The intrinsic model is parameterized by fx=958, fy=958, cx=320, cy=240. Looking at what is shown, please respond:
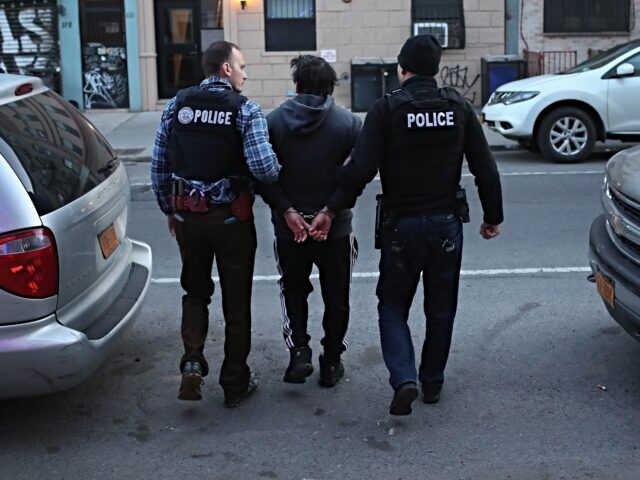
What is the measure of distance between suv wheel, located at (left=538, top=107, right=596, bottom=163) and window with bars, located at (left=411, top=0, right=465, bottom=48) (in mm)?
6587

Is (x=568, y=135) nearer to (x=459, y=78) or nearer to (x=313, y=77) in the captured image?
(x=459, y=78)

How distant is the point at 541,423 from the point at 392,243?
1.11m

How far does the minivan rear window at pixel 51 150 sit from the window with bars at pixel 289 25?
564 inches

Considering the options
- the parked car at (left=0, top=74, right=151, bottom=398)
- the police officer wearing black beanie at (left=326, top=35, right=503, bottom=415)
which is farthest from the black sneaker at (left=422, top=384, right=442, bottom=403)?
the parked car at (left=0, top=74, right=151, bottom=398)

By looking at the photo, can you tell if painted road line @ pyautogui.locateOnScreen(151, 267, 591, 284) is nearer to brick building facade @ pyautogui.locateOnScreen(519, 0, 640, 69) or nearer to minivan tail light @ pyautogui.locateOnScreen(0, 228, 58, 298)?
minivan tail light @ pyautogui.locateOnScreen(0, 228, 58, 298)

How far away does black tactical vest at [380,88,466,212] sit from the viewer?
4.41m

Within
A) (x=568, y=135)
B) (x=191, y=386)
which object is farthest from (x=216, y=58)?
(x=568, y=135)

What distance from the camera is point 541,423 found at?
455cm

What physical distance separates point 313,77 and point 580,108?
8.92 metres

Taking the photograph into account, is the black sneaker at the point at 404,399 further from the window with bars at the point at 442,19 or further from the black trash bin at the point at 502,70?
the window with bars at the point at 442,19

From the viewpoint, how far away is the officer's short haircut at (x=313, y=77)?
463cm

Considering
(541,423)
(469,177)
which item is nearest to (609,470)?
(541,423)

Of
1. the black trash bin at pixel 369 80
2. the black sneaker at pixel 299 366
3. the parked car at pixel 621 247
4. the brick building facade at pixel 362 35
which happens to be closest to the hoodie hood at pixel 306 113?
the black sneaker at pixel 299 366

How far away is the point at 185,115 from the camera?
4.48 meters
